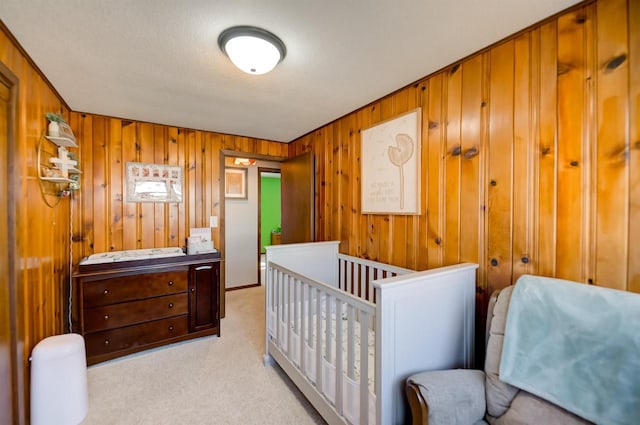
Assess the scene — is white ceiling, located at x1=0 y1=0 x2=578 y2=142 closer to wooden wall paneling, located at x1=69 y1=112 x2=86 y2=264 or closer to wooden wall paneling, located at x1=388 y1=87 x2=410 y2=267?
wooden wall paneling, located at x1=388 y1=87 x2=410 y2=267

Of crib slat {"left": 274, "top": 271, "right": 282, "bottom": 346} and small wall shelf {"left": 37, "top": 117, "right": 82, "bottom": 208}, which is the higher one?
small wall shelf {"left": 37, "top": 117, "right": 82, "bottom": 208}

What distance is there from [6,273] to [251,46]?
5.82 ft

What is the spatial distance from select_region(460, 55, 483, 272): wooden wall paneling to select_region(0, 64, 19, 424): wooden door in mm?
2582

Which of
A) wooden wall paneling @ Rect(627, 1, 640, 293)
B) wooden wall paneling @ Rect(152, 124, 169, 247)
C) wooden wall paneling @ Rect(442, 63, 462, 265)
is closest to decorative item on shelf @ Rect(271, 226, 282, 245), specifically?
wooden wall paneling @ Rect(152, 124, 169, 247)

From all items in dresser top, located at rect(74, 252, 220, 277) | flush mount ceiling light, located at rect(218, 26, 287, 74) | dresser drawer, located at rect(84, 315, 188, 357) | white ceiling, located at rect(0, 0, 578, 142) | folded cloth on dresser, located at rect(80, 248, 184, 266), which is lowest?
dresser drawer, located at rect(84, 315, 188, 357)

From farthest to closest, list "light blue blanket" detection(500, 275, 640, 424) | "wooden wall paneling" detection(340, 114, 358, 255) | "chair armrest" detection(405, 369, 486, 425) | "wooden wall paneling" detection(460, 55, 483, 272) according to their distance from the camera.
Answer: "wooden wall paneling" detection(340, 114, 358, 255)
"wooden wall paneling" detection(460, 55, 483, 272)
"chair armrest" detection(405, 369, 486, 425)
"light blue blanket" detection(500, 275, 640, 424)

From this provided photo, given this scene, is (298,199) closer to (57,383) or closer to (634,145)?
(57,383)

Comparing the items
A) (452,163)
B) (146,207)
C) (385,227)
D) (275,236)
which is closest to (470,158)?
(452,163)

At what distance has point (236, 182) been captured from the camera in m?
4.45

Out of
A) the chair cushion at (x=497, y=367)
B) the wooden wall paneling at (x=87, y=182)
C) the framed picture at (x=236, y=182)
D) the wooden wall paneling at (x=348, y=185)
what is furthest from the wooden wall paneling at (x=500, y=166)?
the framed picture at (x=236, y=182)

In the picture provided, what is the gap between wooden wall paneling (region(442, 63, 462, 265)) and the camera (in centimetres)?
173

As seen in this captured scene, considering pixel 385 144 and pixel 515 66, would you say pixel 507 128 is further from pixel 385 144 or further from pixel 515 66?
pixel 385 144

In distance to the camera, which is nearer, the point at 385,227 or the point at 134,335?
the point at 385,227

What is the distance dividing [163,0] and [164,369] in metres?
2.54
